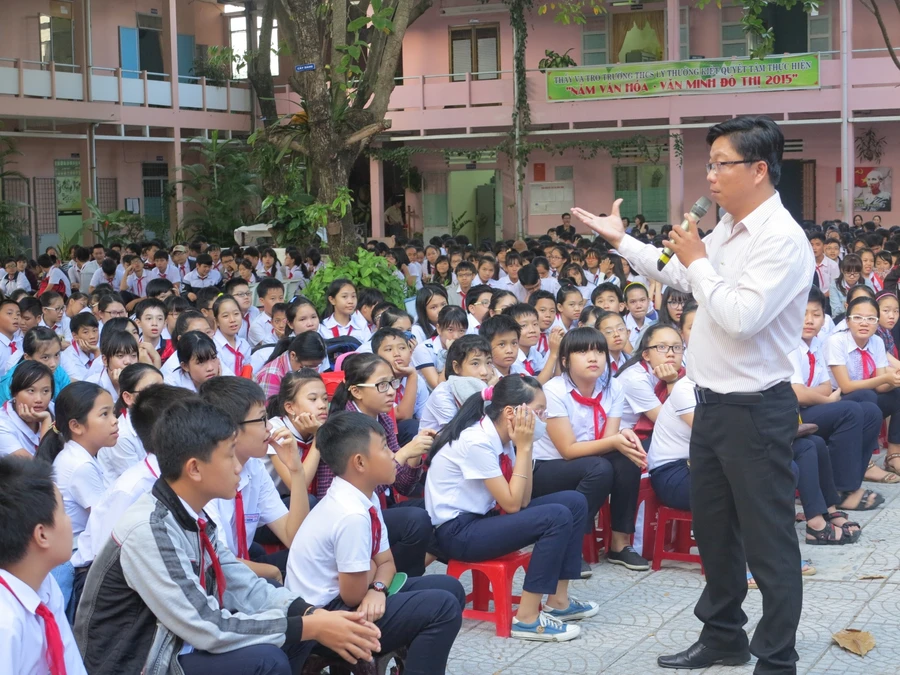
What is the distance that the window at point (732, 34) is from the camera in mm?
21234

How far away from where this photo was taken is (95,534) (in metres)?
3.52

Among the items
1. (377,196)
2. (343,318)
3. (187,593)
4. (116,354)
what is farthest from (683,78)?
(187,593)

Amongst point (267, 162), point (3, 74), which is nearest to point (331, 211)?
point (267, 162)

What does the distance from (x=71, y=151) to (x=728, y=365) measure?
1985 centimetres

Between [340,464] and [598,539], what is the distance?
2.35 meters

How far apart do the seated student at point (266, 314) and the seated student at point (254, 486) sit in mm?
4259

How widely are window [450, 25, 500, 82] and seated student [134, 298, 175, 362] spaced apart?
53.5ft

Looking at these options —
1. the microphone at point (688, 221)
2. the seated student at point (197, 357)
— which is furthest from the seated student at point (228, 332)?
the microphone at point (688, 221)

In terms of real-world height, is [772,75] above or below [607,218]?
above

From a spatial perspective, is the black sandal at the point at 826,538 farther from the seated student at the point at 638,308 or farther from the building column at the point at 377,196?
the building column at the point at 377,196

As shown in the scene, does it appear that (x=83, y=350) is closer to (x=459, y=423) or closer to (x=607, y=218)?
(x=459, y=423)

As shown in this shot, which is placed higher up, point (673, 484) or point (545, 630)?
point (673, 484)

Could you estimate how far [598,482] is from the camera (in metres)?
5.02

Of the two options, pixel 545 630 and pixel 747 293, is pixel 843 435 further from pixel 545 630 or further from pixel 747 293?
pixel 747 293
